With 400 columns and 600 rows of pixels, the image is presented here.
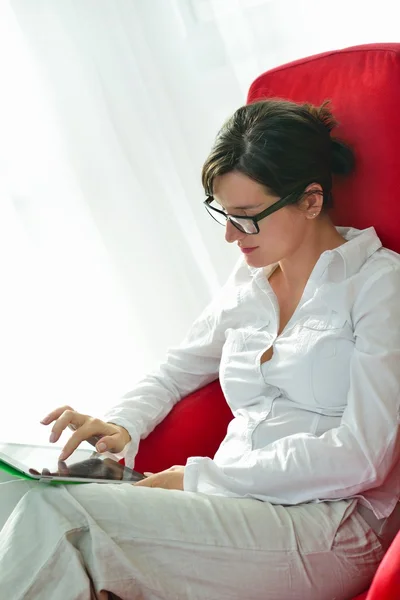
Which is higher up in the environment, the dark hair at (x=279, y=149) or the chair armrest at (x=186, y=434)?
the dark hair at (x=279, y=149)

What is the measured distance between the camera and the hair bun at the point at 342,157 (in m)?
1.50

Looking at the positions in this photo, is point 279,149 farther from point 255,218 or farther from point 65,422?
point 65,422

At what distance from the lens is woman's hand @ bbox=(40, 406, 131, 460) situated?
1.50 m

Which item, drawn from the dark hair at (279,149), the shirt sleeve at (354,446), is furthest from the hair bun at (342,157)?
the shirt sleeve at (354,446)

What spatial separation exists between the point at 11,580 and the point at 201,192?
4.45ft

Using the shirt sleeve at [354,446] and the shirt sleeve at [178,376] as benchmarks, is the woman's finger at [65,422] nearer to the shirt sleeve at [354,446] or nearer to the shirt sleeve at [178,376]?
the shirt sleeve at [178,376]

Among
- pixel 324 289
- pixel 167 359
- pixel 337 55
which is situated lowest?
pixel 167 359

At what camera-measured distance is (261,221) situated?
4.69 feet

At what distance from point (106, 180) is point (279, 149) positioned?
1.04m

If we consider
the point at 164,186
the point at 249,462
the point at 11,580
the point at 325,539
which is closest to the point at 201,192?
the point at 164,186

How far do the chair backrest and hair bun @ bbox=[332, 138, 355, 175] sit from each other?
1cm

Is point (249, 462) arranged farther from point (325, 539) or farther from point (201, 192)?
point (201, 192)

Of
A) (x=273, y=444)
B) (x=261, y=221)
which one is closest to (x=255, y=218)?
(x=261, y=221)

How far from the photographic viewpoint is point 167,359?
1.76m
